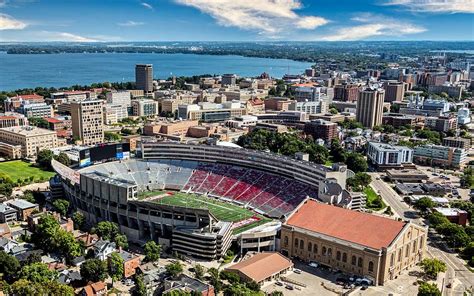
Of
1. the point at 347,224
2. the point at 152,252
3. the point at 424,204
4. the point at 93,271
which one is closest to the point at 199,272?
the point at 152,252

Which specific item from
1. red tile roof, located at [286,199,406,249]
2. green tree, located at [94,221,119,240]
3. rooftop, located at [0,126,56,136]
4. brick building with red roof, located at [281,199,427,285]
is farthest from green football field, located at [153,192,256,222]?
rooftop, located at [0,126,56,136]

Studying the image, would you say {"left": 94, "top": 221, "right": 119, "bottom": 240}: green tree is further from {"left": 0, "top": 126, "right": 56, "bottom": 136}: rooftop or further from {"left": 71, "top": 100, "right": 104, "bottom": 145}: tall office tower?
{"left": 71, "top": 100, "right": 104, "bottom": 145}: tall office tower

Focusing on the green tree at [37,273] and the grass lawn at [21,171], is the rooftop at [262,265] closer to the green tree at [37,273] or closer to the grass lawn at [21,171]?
the green tree at [37,273]

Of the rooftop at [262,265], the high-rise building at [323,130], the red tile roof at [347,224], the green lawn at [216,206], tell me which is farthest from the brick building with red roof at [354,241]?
the high-rise building at [323,130]

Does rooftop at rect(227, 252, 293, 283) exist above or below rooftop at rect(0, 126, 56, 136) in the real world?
below

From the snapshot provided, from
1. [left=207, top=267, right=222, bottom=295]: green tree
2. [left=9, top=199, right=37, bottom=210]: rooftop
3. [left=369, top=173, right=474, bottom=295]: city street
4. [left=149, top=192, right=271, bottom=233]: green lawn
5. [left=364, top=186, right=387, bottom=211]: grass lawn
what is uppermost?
[left=149, top=192, right=271, bottom=233]: green lawn

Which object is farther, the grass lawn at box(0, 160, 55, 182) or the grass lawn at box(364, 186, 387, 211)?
the grass lawn at box(0, 160, 55, 182)

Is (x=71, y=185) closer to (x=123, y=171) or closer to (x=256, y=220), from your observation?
(x=123, y=171)
